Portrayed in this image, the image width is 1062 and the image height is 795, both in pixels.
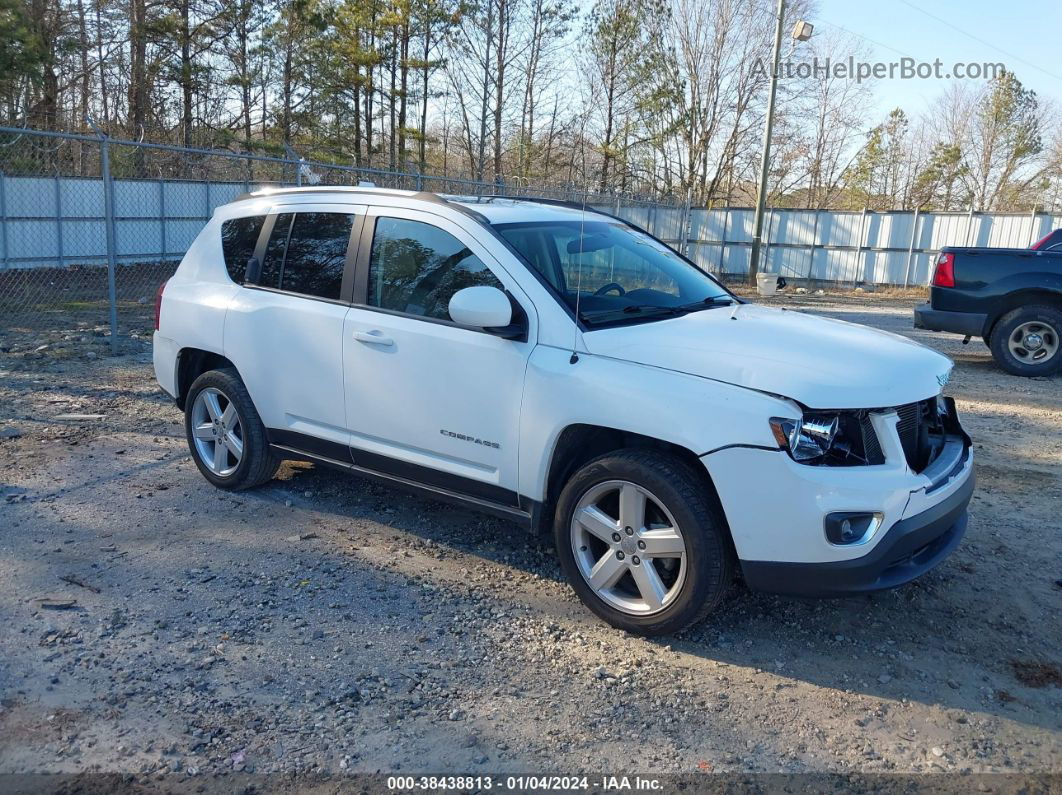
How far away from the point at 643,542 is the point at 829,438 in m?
0.87

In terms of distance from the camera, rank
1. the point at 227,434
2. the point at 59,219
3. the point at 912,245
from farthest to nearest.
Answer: the point at 912,245 < the point at 59,219 < the point at 227,434

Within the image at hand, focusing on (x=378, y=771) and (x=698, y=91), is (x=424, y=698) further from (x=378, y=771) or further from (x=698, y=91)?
(x=698, y=91)

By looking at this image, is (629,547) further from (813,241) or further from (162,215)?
(813,241)

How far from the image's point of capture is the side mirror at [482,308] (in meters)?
3.81

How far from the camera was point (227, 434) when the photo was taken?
5.31 metres

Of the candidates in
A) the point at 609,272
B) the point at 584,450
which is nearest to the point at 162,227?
the point at 609,272

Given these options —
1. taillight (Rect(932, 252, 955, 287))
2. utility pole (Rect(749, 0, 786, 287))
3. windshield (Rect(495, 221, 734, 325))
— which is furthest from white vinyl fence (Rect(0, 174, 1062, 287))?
windshield (Rect(495, 221, 734, 325))

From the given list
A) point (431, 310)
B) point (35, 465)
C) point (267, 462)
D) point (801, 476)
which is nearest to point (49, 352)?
point (35, 465)

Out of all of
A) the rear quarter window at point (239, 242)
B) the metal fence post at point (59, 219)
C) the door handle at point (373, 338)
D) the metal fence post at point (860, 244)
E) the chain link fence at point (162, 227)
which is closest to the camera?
the door handle at point (373, 338)

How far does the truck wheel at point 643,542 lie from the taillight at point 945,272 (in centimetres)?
774

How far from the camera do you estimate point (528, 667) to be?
11.5 ft

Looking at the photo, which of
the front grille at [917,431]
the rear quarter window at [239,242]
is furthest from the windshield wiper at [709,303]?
the rear quarter window at [239,242]

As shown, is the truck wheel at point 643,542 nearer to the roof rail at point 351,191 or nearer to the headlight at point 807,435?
the headlight at point 807,435

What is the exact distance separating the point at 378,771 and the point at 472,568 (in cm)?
163
